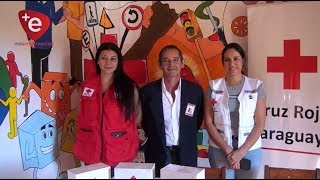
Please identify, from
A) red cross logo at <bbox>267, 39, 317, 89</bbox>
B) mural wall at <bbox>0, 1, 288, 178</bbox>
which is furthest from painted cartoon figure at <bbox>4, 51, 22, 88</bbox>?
red cross logo at <bbox>267, 39, 317, 89</bbox>

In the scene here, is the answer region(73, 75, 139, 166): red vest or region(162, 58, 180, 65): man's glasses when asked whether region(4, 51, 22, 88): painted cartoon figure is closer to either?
region(73, 75, 139, 166): red vest

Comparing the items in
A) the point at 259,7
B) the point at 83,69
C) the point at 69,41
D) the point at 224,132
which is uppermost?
the point at 259,7

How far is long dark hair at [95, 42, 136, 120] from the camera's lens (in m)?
1.50

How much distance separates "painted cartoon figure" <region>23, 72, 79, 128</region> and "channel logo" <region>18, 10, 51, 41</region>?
0.76ft

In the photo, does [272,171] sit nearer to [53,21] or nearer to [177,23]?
[177,23]

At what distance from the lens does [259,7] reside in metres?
1.54

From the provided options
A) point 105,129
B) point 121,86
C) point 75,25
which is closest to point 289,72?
point 121,86

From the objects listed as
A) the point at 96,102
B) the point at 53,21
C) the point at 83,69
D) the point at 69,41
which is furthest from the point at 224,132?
the point at 53,21

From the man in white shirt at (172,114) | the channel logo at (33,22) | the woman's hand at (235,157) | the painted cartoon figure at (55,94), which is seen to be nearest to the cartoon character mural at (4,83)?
the painted cartoon figure at (55,94)

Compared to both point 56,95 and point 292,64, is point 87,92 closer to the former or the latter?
point 56,95

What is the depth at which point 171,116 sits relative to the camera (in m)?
1.46

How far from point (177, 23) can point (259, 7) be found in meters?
0.41

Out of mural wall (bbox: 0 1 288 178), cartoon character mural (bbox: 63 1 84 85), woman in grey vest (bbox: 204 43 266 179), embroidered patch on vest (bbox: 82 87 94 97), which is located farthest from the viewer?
cartoon character mural (bbox: 63 1 84 85)

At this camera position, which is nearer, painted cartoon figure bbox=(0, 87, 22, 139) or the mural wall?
the mural wall
